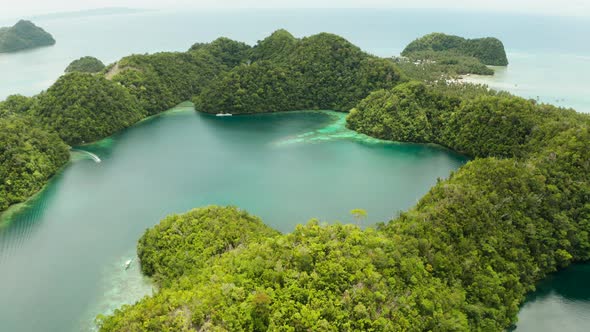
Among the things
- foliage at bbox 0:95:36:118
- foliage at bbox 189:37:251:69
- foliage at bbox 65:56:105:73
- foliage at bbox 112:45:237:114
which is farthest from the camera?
foliage at bbox 65:56:105:73

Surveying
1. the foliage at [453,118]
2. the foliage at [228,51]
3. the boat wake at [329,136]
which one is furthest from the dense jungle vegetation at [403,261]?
the foliage at [228,51]

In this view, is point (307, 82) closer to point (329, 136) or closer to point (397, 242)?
point (329, 136)

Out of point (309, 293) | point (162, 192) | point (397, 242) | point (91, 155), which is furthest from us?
point (91, 155)

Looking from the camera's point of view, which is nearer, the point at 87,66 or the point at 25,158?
the point at 25,158

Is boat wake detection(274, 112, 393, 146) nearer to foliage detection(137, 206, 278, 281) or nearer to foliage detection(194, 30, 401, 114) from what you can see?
foliage detection(194, 30, 401, 114)

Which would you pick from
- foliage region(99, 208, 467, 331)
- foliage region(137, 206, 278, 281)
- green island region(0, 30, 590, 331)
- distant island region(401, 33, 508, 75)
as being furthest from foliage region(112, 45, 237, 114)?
foliage region(99, 208, 467, 331)

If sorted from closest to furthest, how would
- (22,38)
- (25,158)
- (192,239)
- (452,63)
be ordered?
(192,239)
(25,158)
(452,63)
(22,38)

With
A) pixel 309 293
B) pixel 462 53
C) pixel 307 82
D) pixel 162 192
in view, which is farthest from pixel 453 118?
A: pixel 462 53

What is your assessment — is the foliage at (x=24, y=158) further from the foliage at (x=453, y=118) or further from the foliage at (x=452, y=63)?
the foliage at (x=452, y=63)
